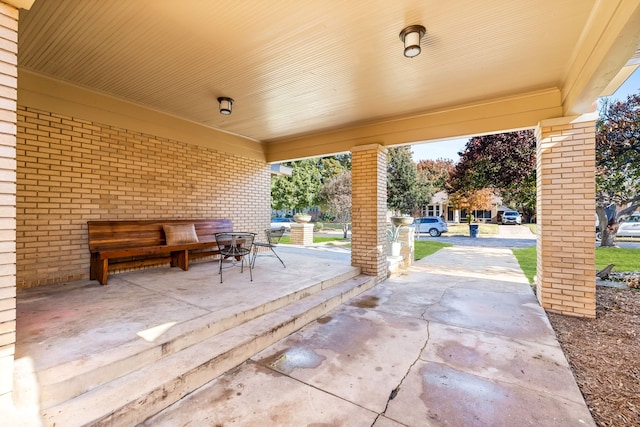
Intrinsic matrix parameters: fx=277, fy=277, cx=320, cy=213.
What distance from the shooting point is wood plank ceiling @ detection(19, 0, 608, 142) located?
2.49 meters

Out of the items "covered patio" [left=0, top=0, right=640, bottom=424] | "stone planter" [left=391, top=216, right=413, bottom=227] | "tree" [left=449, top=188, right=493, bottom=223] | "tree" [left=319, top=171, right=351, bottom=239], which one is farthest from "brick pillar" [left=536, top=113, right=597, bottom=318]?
"tree" [left=449, top=188, right=493, bottom=223]

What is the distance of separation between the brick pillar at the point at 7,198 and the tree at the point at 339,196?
1480 cm

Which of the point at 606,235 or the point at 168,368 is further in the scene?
the point at 606,235

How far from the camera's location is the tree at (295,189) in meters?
16.3

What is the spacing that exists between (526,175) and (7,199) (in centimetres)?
1018

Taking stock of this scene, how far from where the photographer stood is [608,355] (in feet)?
9.21

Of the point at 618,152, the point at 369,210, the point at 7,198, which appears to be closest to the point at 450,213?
the point at 618,152

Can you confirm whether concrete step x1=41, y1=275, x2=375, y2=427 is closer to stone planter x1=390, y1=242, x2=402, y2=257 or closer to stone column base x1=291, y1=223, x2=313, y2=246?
stone planter x1=390, y1=242, x2=402, y2=257

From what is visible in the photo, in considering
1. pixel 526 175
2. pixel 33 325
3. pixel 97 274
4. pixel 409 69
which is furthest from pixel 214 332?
pixel 526 175

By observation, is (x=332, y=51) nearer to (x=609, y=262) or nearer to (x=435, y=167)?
(x=609, y=262)

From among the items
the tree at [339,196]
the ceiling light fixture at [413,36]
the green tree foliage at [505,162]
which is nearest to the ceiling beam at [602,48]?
the ceiling light fixture at [413,36]

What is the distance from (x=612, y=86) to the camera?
3463mm

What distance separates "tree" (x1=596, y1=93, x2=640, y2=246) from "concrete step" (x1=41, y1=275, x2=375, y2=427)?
35.8 ft

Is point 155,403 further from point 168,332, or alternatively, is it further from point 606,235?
point 606,235
